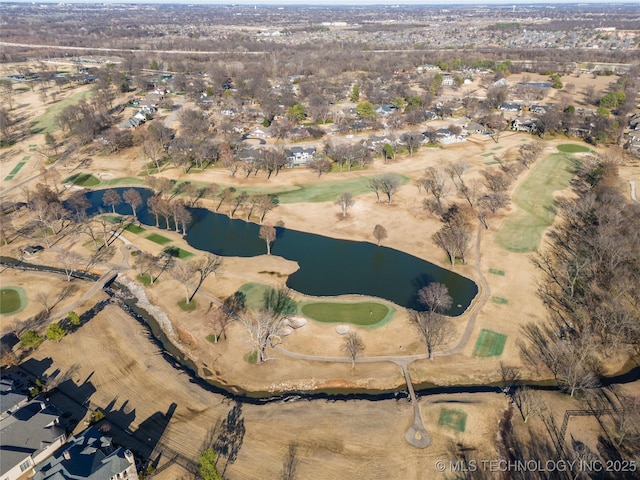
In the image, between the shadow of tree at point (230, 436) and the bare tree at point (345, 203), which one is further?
the bare tree at point (345, 203)

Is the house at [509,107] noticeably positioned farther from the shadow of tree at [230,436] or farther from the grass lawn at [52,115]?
the grass lawn at [52,115]

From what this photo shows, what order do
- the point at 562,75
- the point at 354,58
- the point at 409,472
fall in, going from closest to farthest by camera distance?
the point at 409,472 < the point at 562,75 < the point at 354,58

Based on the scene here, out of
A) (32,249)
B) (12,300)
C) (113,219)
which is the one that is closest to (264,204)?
(113,219)

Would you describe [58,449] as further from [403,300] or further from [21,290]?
[403,300]

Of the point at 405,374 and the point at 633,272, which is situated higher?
the point at 633,272

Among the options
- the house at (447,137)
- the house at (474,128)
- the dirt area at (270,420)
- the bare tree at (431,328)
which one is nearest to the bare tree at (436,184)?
the house at (447,137)

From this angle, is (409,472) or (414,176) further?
(414,176)

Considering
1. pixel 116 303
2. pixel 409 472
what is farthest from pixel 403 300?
pixel 116 303
